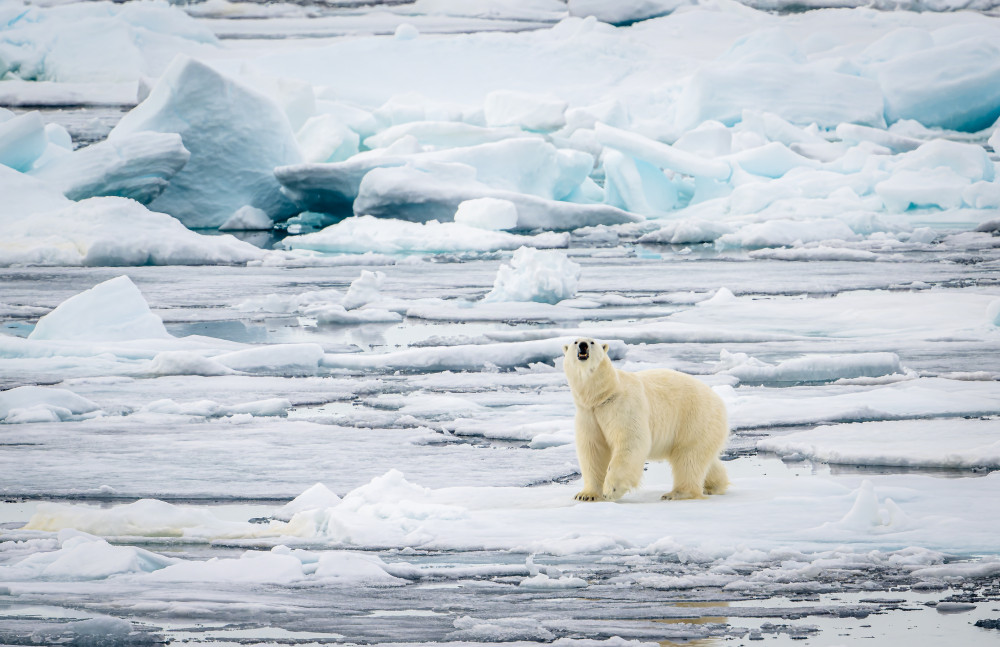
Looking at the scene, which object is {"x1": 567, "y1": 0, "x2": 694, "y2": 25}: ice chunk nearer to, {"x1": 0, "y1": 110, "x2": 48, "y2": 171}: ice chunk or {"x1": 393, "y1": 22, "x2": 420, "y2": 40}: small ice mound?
{"x1": 393, "y1": 22, "x2": 420, "y2": 40}: small ice mound

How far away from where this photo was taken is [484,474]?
14.6ft

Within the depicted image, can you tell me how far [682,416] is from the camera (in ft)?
12.5

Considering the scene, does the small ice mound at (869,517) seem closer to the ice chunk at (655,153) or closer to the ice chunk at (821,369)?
the ice chunk at (821,369)

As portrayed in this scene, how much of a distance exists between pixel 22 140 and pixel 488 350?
27.3ft

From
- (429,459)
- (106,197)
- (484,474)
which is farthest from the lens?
(106,197)

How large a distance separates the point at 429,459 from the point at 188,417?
148 centimetres

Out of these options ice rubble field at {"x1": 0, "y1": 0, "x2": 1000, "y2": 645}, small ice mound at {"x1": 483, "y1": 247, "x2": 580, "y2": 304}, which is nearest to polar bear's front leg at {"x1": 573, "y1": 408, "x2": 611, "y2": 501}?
ice rubble field at {"x1": 0, "y1": 0, "x2": 1000, "y2": 645}

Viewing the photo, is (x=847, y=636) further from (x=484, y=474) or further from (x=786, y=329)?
(x=786, y=329)

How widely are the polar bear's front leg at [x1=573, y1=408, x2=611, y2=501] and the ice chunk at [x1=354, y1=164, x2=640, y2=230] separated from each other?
34.9 ft

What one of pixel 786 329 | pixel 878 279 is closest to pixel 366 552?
pixel 786 329

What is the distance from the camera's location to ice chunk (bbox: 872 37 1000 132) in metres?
20.4

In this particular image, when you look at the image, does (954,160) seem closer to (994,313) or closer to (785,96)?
(785,96)

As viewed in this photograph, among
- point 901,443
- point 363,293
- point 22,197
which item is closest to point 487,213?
point 363,293

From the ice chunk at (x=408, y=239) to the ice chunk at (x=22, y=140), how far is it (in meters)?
2.93
